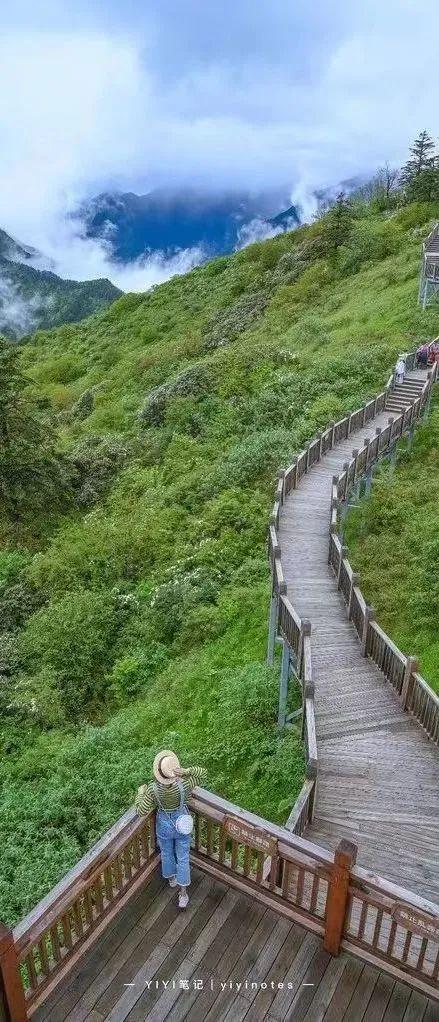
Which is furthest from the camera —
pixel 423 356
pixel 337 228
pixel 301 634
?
pixel 337 228

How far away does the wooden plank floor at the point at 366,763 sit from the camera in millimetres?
8625

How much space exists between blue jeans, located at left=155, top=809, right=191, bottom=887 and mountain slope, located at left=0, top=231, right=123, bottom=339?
337ft

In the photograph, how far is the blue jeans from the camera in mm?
6492

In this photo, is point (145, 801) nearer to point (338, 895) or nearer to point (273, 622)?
point (338, 895)

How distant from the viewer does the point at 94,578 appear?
65.0 feet

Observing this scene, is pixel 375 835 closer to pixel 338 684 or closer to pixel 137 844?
pixel 338 684

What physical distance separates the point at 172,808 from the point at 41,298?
117 m

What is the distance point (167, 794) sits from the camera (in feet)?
21.0

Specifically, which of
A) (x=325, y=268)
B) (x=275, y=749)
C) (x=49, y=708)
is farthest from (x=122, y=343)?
(x=275, y=749)

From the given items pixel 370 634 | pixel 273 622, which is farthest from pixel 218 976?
pixel 273 622

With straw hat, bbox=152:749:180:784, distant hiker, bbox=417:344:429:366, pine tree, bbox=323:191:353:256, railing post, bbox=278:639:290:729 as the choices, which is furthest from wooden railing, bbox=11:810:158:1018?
pine tree, bbox=323:191:353:256

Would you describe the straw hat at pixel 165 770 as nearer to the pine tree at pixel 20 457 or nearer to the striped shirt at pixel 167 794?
the striped shirt at pixel 167 794

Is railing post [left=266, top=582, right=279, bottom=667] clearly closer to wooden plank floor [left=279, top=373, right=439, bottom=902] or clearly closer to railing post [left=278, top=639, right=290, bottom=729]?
wooden plank floor [left=279, top=373, right=439, bottom=902]

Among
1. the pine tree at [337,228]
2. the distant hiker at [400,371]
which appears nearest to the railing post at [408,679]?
the distant hiker at [400,371]
